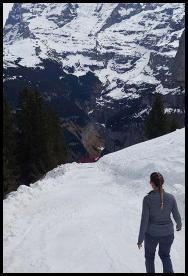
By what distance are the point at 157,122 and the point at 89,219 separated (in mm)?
50271

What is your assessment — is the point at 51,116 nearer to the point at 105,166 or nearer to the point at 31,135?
the point at 31,135

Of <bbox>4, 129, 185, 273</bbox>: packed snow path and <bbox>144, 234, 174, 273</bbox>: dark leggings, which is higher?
<bbox>144, 234, 174, 273</bbox>: dark leggings

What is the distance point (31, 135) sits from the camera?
47.0 m

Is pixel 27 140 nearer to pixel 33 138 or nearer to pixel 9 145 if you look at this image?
pixel 33 138

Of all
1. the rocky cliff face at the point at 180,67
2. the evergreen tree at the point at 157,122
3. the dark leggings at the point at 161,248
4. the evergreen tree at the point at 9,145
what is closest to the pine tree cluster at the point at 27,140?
the evergreen tree at the point at 9,145

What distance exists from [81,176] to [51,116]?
94.7ft

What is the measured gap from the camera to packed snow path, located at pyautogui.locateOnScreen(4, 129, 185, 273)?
12.5 metres

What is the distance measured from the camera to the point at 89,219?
16.8m

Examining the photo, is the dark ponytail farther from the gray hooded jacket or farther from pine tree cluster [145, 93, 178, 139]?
pine tree cluster [145, 93, 178, 139]

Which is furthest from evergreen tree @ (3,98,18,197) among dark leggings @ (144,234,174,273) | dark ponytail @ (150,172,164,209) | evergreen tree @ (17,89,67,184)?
dark ponytail @ (150,172,164,209)

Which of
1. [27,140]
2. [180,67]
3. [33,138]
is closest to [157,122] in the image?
[33,138]

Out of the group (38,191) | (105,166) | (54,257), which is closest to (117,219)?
(54,257)

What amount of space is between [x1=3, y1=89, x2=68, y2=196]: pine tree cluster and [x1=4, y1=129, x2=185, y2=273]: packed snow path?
14.5 meters

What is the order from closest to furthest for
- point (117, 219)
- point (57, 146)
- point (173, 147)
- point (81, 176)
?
point (117, 219) → point (173, 147) → point (81, 176) → point (57, 146)
